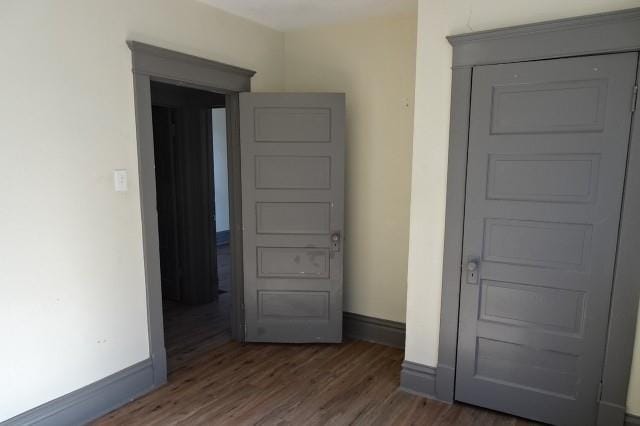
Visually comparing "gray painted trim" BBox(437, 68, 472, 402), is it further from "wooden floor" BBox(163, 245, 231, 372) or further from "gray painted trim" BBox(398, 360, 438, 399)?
"wooden floor" BBox(163, 245, 231, 372)

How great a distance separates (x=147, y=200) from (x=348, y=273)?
1785 mm

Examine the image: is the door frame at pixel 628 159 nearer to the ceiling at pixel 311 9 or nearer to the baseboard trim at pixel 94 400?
the ceiling at pixel 311 9

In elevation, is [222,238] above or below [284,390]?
above

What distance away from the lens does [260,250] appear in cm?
341

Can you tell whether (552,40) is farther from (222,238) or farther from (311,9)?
(222,238)

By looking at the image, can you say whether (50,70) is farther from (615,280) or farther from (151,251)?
(615,280)

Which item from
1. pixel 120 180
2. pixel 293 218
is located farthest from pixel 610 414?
pixel 120 180

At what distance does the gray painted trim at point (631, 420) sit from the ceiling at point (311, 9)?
287cm

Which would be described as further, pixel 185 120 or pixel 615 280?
pixel 185 120

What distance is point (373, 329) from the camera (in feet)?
A: 11.8

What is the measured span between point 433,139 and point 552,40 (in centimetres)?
79

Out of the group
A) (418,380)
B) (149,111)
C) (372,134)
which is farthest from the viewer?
(372,134)

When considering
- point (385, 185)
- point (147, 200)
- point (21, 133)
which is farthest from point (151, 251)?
point (385, 185)

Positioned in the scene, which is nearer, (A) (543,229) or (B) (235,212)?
(A) (543,229)
